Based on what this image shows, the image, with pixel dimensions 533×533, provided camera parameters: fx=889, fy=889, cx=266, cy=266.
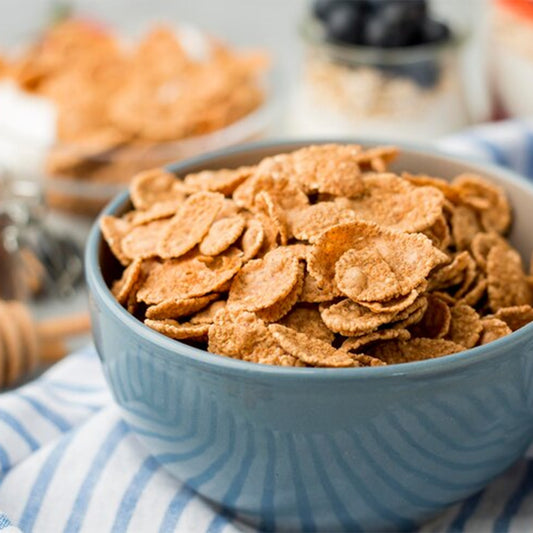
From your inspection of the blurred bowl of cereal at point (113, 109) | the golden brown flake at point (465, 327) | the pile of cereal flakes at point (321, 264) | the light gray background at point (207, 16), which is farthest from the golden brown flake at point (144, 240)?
the light gray background at point (207, 16)

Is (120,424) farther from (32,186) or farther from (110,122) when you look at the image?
(110,122)

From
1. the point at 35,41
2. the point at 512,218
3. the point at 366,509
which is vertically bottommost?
the point at 35,41

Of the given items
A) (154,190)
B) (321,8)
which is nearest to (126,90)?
(321,8)

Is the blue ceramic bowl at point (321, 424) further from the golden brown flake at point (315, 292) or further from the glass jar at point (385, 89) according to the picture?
the glass jar at point (385, 89)

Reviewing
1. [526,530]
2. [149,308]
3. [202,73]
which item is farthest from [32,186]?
[526,530]

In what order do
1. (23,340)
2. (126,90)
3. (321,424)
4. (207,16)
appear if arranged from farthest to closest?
(207,16), (126,90), (23,340), (321,424)

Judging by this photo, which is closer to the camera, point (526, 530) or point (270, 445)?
point (270, 445)

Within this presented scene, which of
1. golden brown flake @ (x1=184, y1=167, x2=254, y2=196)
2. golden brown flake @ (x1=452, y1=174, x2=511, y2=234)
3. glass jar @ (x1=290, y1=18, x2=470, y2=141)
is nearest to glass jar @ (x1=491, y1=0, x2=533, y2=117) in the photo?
glass jar @ (x1=290, y1=18, x2=470, y2=141)

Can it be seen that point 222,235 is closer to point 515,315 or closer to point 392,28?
point 515,315
